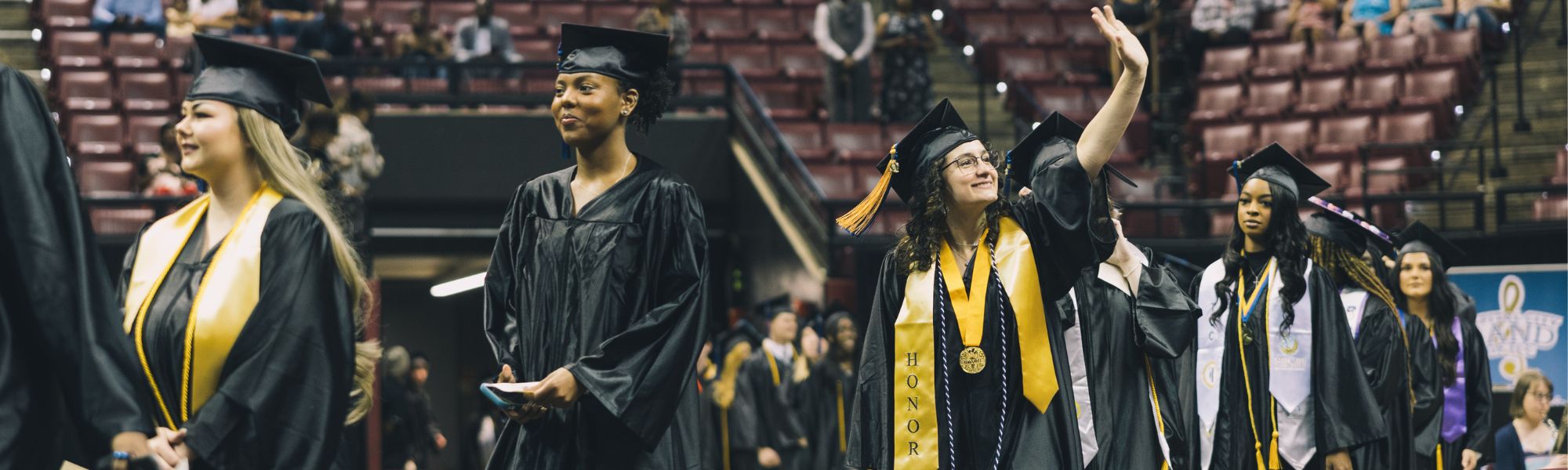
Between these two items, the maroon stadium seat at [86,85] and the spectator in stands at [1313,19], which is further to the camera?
the spectator in stands at [1313,19]

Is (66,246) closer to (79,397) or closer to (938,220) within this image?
(79,397)

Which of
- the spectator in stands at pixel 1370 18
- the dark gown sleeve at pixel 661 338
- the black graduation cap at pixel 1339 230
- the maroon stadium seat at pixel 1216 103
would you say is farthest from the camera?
the spectator in stands at pixel 1370 18

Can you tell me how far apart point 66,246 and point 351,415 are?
5.00 feet

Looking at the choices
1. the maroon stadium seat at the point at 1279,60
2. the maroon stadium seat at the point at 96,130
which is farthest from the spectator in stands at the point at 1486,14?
the maroon stadium seat at the point at 96,130

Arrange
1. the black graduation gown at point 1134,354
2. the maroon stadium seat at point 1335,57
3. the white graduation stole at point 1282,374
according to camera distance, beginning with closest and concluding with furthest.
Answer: the black graduation gown at point 1134,354, the white graduation stole at point 1282,374, the maroon stadium seat at point 1335,57

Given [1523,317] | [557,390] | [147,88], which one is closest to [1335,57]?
[1523,317]

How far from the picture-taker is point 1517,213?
14.5m

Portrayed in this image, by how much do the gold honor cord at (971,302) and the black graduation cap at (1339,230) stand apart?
10.8 ft

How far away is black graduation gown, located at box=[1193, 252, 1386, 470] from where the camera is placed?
7.02 m

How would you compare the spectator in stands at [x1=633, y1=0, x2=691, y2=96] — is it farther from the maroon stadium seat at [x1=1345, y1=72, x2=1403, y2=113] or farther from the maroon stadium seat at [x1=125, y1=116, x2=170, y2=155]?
the maroon stadium seat at [x1=1345, y1=72, x2=1403, y2=113]

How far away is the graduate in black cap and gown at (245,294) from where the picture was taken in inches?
163

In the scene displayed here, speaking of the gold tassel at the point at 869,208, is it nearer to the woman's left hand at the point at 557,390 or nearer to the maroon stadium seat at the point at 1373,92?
the woman's left hand at the point at 557,390

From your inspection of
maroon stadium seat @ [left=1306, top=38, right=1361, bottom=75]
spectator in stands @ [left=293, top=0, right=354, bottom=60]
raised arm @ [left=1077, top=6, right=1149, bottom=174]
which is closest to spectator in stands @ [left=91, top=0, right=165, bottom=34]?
spectator in stands @ [left=293, top=0, right=354, bottom=60]

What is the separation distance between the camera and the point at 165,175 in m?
12.5
